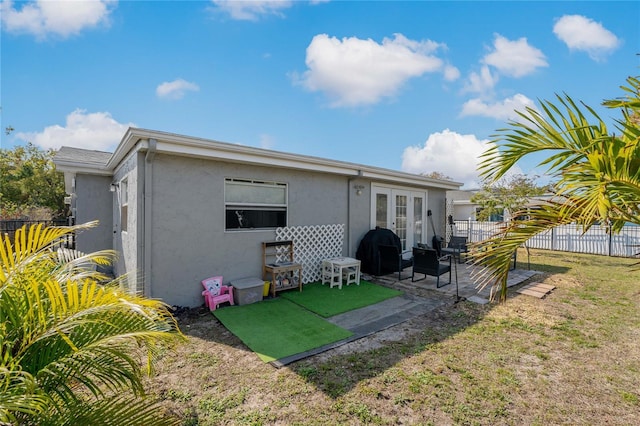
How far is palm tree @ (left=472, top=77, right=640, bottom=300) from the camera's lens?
6.35 ft

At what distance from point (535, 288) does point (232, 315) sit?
6669mm

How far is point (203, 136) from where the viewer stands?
16.9 ft

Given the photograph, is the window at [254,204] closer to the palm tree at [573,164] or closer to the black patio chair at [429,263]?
the black patio chair at [429,263]

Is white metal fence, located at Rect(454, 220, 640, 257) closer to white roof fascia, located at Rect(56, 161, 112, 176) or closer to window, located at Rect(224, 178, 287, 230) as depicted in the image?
window, located at Rect(224, 178, 287, 230)

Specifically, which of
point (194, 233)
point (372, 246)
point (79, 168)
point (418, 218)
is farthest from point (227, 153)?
point (418, 218)

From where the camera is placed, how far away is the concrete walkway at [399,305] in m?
4.21

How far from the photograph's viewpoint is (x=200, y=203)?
5359mm

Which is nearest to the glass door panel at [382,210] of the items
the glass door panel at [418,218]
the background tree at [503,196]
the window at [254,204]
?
the glass door panel at [418,218]

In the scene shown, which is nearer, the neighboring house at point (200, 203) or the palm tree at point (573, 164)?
the palm tree at point (573, 164)

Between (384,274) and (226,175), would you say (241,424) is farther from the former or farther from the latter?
(384,274)

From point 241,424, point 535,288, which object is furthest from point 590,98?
point 535,288

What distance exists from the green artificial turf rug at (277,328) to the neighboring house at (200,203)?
0.97 metres

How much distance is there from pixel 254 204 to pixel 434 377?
177 inches

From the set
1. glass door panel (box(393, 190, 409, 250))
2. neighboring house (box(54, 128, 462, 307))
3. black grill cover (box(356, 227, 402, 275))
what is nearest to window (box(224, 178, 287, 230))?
neighboring house (box(54, 128, 462, 307))
